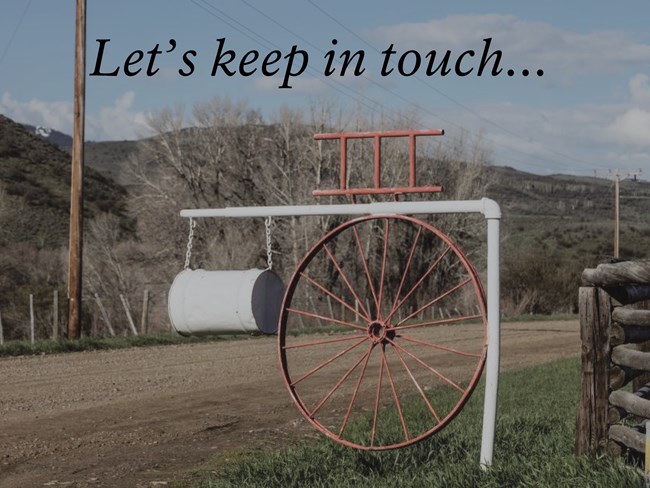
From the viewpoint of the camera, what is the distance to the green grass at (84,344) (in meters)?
18.7

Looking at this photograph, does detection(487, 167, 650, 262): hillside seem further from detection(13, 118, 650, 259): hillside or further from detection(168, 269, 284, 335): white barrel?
detection(168, 269, 284, 335): white barrel

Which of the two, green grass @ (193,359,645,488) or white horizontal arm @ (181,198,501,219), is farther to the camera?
white horizontal arm @ (181,198,501,219)

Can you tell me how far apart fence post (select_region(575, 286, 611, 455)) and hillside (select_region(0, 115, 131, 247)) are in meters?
54.3

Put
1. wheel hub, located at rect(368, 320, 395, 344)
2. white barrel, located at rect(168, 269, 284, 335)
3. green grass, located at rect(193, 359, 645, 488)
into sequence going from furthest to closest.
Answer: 1. white barrel, located at rect(168, 269, 284, 335)
2. wheel hub, located at rect(368, 320, 395, 344)
3. green grass, located at rect(193, 359, 645, 488)

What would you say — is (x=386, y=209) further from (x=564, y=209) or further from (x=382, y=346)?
(x=564, y=209)

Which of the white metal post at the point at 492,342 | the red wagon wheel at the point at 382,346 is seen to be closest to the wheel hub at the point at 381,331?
the red wagon wheel at the point at 382,346

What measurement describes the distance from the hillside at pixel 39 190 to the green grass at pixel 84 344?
127ft

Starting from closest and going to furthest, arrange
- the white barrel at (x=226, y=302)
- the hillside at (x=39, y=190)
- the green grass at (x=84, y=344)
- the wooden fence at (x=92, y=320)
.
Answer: the white barrel at (x=226, y=302), the green grass at (x=84, y=344), the wooden fence at (x=92, y=320), the hillside at (x=39, y=190)

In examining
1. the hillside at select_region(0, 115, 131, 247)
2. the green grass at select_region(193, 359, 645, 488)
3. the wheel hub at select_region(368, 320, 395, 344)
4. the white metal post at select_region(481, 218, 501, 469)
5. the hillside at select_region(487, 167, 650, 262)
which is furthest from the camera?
the hillside at select_region(487, 167, 650, 262)

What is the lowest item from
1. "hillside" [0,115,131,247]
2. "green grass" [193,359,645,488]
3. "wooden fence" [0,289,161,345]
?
"wooden fence" [0,289,161,345]

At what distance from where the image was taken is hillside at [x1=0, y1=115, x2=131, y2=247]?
65000mm

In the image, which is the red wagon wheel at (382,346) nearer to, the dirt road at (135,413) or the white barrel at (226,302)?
the white barrel at (226,302)

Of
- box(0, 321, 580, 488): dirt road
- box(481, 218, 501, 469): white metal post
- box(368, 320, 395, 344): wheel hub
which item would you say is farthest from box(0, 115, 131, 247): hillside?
box(481, 218, 501, 469): white metal post

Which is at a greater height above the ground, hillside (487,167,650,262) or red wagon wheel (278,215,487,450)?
hillside (487,167,650,262)
